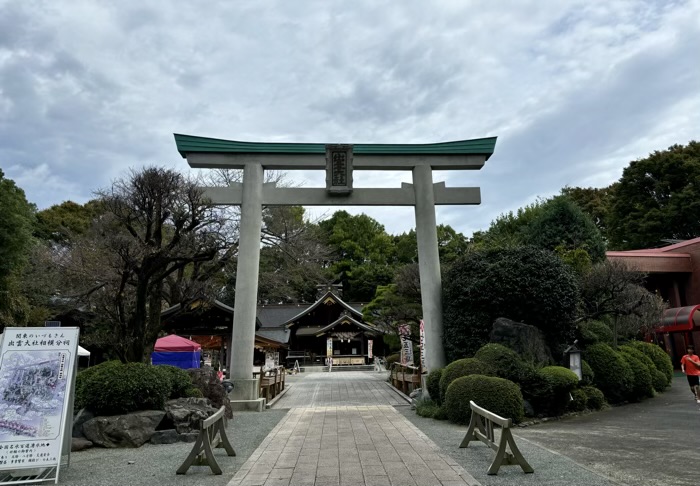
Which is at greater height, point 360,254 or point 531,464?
point 360,254

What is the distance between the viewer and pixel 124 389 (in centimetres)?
745

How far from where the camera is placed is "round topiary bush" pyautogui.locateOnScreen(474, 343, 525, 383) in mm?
9914

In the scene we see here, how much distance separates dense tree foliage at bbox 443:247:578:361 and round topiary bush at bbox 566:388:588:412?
121cm

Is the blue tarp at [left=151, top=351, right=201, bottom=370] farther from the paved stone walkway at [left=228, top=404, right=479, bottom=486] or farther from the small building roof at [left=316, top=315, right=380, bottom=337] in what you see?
the small building roof at [left=316, top=315, right=380, bottom=337]

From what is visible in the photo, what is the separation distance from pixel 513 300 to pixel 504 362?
7.50ft

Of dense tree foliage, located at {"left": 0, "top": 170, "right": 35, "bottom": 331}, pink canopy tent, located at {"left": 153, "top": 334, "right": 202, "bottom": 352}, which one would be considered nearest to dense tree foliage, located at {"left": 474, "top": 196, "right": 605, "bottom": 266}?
pink canopy tent, located at {"left": 153, "top": 334, "right": 202, "bottom": 352}

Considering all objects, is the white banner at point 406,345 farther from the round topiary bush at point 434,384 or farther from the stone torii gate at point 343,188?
the round topiary bush at point 434,384

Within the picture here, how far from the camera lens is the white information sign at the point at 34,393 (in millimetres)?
5344

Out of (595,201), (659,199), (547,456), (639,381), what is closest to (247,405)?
(547,456)

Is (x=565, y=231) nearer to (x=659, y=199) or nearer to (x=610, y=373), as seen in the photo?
(x=659, y=199)

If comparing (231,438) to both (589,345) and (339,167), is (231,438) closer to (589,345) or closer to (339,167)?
(339,167)

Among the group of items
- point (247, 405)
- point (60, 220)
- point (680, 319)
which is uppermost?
point (60, 220)

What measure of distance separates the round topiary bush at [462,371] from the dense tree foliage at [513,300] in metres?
1.68

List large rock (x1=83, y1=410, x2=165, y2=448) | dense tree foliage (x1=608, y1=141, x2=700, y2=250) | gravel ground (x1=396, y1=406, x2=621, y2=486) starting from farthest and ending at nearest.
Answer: dense tree foliage (x1=608, y1=141, x2=700, y2=250)
large rock (x1=83, y1=410, x2=165, y2=448)
gravel ground (x1=396, y1=406, x2=621, y2=486)
